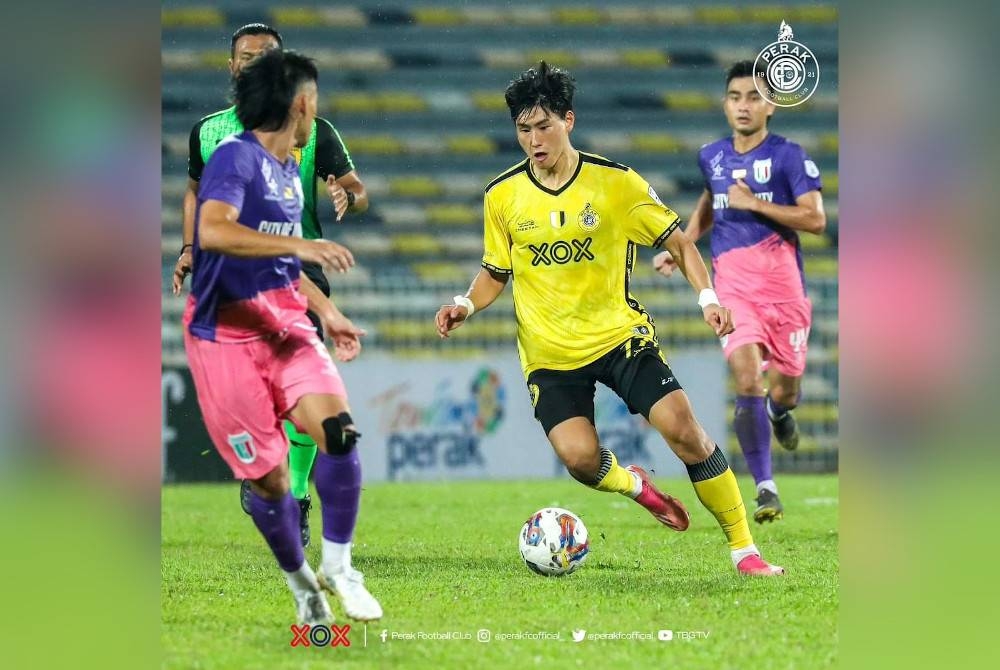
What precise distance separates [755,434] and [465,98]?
881 centimetres

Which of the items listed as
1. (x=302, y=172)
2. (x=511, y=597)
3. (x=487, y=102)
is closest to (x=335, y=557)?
(x=511, y=597)

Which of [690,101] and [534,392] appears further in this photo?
[690,101]

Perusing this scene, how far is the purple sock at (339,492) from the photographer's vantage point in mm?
5082

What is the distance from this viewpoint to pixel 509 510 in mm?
9938

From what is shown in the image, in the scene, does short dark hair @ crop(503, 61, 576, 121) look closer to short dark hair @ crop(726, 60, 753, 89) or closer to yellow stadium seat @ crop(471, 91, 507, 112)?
short dark hair @ crop(726, 60, 753, 89)

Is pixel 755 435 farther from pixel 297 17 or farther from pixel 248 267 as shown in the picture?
pixel 297 17

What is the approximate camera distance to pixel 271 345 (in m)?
5.00

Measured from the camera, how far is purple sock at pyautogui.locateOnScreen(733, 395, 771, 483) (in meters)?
8.30

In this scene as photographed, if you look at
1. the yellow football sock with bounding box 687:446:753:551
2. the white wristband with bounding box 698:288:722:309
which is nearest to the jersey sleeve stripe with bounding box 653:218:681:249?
the white wristband with bounding box 698:288:722:309

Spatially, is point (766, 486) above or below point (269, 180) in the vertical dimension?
below

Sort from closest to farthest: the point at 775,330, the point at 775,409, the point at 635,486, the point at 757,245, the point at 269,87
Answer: the point at 269,87
the point at 635,486
the point at 757,245
the point at 775,330
the point at 775,409
